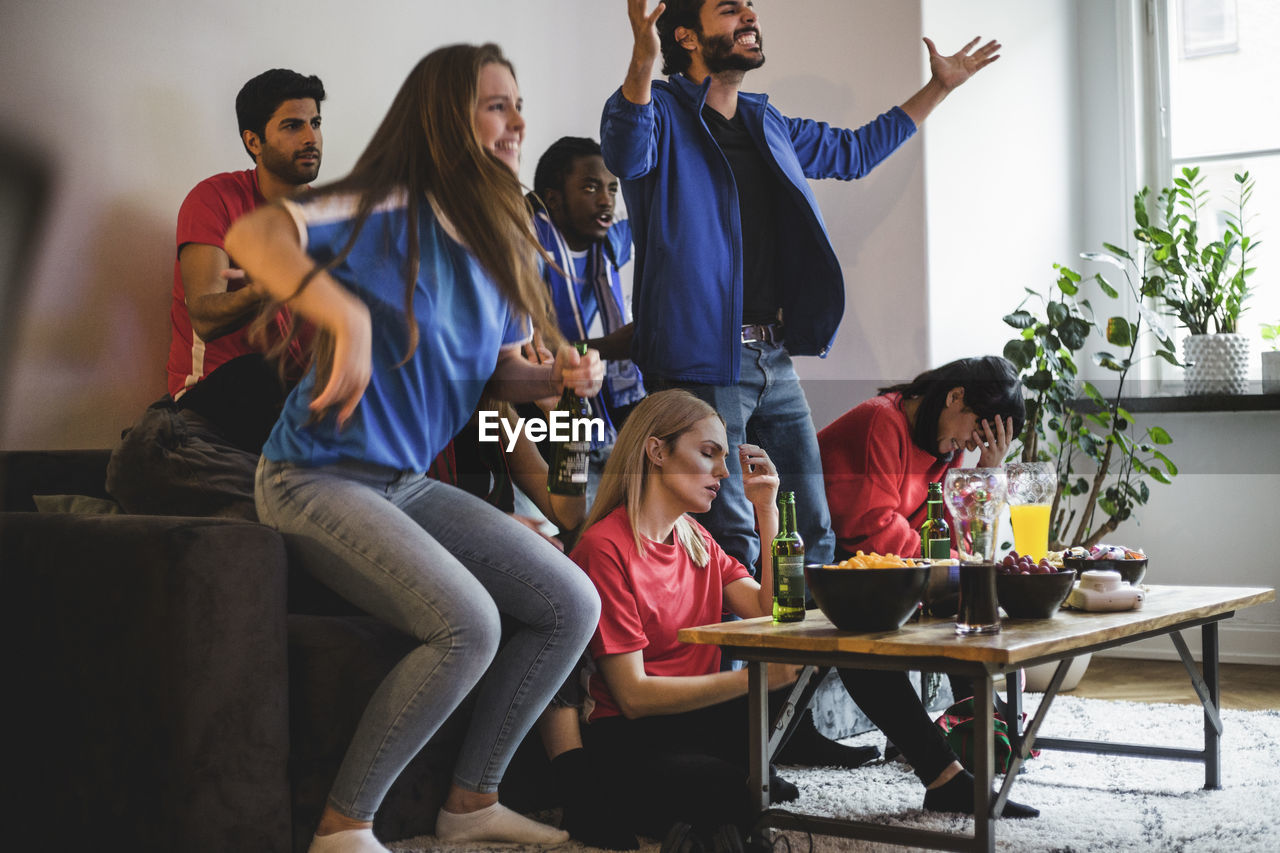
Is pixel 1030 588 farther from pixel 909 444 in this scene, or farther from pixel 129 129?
pixel 129 129

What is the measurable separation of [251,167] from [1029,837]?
54.3 inches

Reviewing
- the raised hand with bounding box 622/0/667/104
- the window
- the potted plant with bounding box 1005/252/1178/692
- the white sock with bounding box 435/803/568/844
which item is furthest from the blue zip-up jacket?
the window

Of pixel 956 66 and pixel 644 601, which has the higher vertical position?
pixel 956 66

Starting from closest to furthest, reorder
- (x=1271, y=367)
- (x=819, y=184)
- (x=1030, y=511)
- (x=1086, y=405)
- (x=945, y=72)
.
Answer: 1. (x=1030, y=511)
2. (x=945, y=72)
3. (x=819, y=184)
4. (x=1271, y=367)
5. (x=1086, y=405)

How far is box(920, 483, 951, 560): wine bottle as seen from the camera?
5.81 feet

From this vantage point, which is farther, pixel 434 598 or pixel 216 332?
pixel 216 332

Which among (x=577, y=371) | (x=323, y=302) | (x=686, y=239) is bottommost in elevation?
(x=577, y=371)

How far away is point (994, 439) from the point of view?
2307mm

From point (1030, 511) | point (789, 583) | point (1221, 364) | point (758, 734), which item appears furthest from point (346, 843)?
point (1221, 364)

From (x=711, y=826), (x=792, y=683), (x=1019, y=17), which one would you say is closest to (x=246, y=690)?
(x=711, y=826)

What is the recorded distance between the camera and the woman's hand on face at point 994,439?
90.3 inches

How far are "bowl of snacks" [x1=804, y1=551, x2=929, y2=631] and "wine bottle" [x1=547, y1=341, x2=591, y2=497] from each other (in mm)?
644

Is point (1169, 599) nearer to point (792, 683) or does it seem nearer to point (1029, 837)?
point (1029, 837)

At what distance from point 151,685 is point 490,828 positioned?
0.45m
